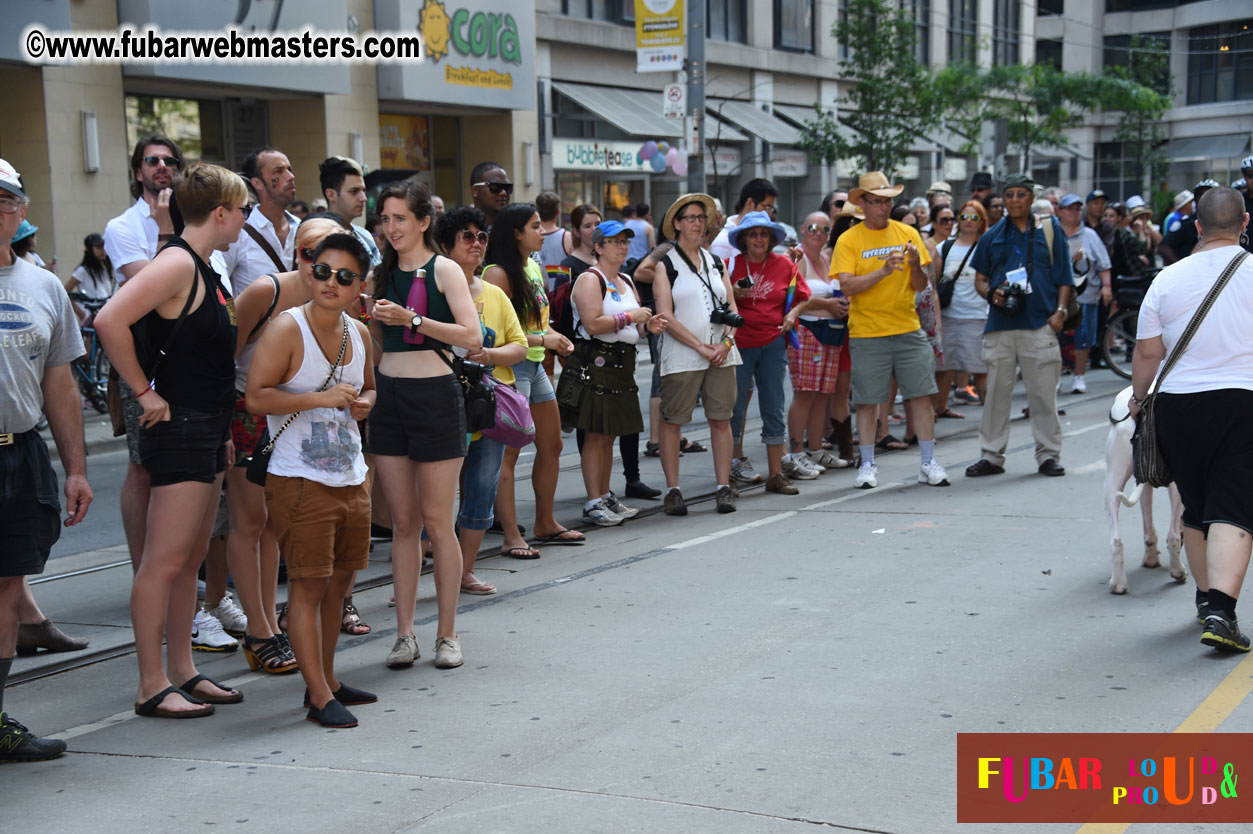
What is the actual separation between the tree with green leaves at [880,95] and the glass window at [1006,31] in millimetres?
15174

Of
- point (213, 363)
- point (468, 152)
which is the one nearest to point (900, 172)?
point (468, 152)

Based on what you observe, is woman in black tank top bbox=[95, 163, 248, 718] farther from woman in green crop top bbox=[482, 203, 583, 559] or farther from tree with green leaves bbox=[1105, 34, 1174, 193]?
tree with green leaves bbox=[1105, 34, 1174, 193]

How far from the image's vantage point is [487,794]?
421cm

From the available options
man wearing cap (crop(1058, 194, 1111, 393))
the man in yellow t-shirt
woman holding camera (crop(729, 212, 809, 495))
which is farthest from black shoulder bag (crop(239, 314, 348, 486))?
man wearing cap (crop(1058, 194, 1111, 393))

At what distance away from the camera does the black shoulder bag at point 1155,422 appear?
5.70 meters

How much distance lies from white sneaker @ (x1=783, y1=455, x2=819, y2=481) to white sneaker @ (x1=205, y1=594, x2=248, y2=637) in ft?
16.2

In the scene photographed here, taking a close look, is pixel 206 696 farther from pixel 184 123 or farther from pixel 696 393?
pixel 184 123

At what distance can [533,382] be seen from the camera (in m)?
7.92

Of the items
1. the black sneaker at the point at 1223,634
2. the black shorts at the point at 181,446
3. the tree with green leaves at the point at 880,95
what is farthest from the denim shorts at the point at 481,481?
the tree with green leaves at the point at 880,95

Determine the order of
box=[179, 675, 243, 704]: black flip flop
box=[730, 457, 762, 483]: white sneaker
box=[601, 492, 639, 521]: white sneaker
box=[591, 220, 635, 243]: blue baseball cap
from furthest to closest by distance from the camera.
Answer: box=[730, 457, 762, 483]: white sneaker
box=[601, 492, 639, 521]: white sneaker
box=[591, 220, 635, 243]: blue baseball cap
box=[179, 675, 243, 704]: black flip flop

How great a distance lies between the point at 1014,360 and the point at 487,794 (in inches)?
278

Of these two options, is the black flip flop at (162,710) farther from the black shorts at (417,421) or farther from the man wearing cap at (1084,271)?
the man wearing cap at (1084,271)

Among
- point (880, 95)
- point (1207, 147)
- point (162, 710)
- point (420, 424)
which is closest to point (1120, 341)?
point (880, 95)

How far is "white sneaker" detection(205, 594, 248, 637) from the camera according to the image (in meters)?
6.30
